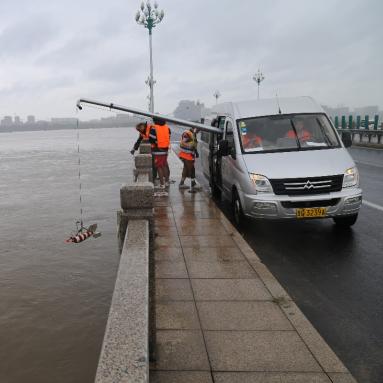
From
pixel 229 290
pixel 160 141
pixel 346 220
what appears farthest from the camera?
pixel 160 141

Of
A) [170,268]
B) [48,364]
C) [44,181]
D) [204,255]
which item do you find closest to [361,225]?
[204,255]

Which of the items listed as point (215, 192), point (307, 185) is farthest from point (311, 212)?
point (215, 192)

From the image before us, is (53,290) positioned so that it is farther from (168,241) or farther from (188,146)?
(188,146)

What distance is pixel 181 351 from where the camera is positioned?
3.66 meters

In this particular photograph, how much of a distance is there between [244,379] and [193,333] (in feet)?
2.58

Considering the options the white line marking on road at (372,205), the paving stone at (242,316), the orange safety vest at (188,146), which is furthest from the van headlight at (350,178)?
the orange safety vest at (188,146)

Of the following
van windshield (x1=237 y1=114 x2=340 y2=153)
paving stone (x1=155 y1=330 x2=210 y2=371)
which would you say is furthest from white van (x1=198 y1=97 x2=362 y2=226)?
paving stone (x1=155 y1=330 x2=210 y2=371)

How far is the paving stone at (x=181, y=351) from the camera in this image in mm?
3453

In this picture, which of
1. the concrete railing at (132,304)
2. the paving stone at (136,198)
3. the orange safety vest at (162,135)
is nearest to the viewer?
the concrete railing at (132,304)

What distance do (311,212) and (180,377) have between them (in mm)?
4199

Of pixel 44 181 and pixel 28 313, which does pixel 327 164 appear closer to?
pixel 28 313

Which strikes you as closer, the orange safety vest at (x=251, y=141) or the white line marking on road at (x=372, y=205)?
the orange safety vest at (x=251, y=141)

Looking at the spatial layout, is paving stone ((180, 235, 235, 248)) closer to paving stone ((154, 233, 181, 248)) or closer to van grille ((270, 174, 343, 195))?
paving stone ((154, 233, 181, 248))

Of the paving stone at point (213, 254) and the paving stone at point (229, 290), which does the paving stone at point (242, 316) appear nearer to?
the paving stone at point (229, 290)
